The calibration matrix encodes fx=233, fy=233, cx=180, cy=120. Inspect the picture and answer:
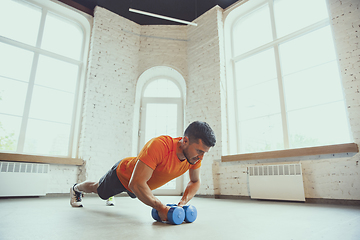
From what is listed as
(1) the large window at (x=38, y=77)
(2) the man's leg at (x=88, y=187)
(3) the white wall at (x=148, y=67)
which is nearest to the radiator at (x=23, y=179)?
(3) the white wall at (x=148, y=67)

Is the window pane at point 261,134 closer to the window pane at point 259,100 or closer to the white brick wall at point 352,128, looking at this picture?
the window pane at point 259,100

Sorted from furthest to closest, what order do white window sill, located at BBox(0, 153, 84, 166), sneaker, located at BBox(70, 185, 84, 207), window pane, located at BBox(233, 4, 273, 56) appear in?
1. window pane, located at BBox(233, 4, 273, 56)
2. white window sill, located at BBox(0, 153, 84, 166)
3. sneaker, located at BBox(70, 185, 84, 207)

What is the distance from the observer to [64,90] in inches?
190

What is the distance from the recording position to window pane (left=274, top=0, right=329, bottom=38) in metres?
4.00

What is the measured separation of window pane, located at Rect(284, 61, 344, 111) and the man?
284cm

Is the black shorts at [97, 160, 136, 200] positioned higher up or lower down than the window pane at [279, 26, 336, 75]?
lower down

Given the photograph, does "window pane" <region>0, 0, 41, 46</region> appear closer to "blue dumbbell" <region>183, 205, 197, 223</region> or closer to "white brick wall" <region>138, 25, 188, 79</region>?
"white brick wall" <region>138, 25, 188, 79</region>

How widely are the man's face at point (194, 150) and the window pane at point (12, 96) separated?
3961 mm

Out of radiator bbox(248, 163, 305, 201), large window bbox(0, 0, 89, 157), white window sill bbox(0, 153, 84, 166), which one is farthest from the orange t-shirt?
large window bbox(0, 0, 89, 157)

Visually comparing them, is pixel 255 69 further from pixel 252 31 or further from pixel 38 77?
pixel 38 77

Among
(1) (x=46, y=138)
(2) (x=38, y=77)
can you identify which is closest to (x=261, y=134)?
(1) (x=46, y=138)

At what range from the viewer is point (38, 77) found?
454cm

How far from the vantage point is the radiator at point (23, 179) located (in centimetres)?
365

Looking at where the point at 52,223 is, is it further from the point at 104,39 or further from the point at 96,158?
the point at 104,39
